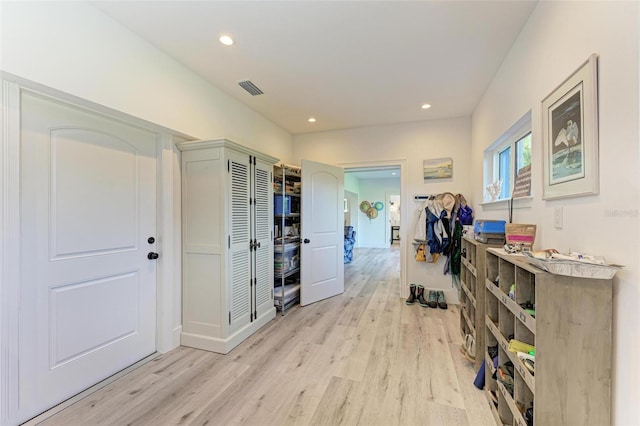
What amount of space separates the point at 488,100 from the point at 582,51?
174 cm

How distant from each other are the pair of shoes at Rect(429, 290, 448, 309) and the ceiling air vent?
3.50 m

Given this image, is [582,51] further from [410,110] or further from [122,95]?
[122,95]

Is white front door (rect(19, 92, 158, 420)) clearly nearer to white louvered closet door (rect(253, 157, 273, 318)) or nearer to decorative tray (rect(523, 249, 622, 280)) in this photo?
white louvered closet door (rect(253, 157, 273, 318))

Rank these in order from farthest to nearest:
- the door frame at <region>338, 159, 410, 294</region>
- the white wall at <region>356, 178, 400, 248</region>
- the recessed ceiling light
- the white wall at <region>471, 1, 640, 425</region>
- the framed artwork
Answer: the white wall at <region>356, 178, 400, 248</region> → the door frame at <region>338, 159, 410, 294</region> → the framed artwork → the recessed ceiling light → the white wall at <region>471, 1, 640, 425</region>

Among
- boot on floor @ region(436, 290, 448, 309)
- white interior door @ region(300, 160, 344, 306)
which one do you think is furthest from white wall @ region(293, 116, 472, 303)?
white interior door @ region(300, 160, 344, 306)

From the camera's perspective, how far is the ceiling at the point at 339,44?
1.77 meters

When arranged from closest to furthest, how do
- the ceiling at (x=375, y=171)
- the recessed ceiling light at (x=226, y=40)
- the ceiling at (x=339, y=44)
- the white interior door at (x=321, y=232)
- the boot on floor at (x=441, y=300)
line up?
the ceiling at (x=339, y=44), the recessed ceiling light at (x=226, y=40), the boot on floor at (x=441, y=300), the white interior door at (x=321, y=232), the ceiling at (x=375, y=171)

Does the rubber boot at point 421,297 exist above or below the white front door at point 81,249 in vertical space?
below

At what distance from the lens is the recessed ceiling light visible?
2059mm

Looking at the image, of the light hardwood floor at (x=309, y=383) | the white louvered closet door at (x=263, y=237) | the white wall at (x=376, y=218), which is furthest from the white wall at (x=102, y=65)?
the white wall at (x=376, y=218)

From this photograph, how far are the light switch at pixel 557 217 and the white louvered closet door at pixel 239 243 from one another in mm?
2435

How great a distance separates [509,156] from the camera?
2650mm

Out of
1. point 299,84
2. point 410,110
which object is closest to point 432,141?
point 410,110

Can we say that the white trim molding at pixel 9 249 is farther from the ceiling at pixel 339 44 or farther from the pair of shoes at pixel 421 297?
the pair of shoes at pixel 421 297
